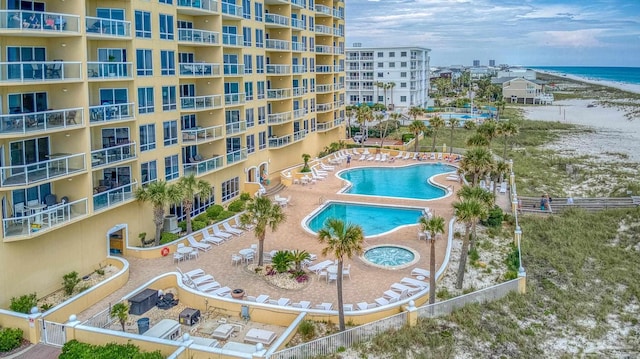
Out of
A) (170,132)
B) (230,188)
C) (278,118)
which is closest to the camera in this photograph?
(170,132)

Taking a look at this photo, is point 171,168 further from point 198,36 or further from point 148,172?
point 198,36

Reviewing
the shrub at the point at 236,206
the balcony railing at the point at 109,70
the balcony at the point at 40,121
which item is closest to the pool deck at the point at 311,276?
the shrub at the point at 236,206

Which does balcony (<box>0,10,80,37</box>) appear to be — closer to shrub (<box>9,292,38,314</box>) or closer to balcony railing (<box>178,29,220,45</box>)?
balcony railing (<box>178,29,220,45</box>)

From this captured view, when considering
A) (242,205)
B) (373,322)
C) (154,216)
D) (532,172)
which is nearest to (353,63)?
(532,172)

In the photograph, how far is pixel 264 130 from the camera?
43.1 meters

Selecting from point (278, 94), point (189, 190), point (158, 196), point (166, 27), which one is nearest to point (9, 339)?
point (158, 196)

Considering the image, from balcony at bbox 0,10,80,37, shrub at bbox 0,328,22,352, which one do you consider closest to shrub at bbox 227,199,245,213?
balcony at bbox 0,10,80,37

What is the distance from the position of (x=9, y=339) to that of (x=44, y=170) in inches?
274

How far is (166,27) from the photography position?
2967 centimetres

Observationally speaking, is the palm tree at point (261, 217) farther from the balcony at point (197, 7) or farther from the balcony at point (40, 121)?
the balcony at point (197, 7)

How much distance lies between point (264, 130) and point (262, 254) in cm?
1853

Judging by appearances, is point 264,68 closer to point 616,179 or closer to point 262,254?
point 262,254

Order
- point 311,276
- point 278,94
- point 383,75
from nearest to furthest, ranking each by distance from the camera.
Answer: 1. point 311,276
2. point 278,94
3. point 383,75

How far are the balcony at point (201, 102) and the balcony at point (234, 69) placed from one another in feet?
7.77
